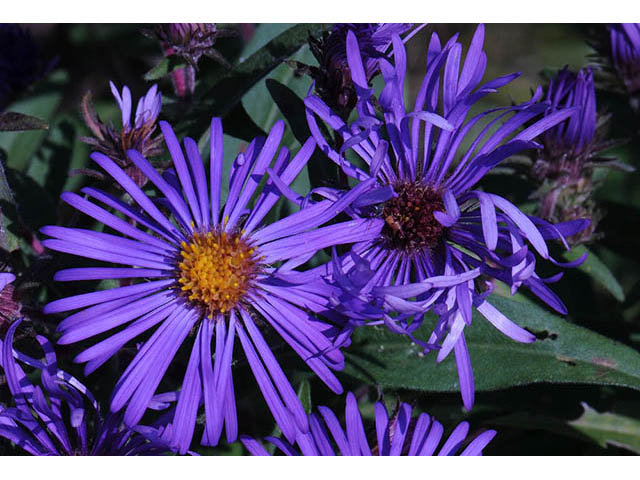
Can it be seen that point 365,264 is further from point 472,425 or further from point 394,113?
point 472,425

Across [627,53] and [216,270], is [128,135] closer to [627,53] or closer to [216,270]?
[216,270]

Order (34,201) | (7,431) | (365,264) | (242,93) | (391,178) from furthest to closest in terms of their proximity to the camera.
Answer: (34,201) < (242,93) < (391,178) < (7,431) < (365,264)

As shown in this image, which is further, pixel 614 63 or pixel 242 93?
pixel 614 63

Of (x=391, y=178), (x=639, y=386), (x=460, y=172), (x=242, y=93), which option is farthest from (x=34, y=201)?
(x=639, y=386)

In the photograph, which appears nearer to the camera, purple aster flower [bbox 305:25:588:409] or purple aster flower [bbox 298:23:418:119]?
purple aster flower [bbox 305:25:588:409]

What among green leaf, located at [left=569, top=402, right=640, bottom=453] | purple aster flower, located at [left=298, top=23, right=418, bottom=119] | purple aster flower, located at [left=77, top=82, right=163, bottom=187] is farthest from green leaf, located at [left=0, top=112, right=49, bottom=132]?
green leaf, located at [left=569, top=402, right=640, bottom=453]

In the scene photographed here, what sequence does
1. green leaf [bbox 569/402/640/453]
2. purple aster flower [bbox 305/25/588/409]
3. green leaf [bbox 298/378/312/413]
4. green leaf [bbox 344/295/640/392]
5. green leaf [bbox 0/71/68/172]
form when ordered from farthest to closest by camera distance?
green leaf [bbox 0/71/68/172] → green leaf [bbox 569/402/640/453] → green leaf [bbox 298/378/312/413] → green leaf [bbox 344/295/640/392] → purple aster flower [bbox 305/25/588/409]

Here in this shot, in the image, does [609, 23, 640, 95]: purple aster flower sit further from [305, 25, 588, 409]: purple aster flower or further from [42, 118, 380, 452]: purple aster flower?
[42, 118, 380, 452]: purple aster flower
